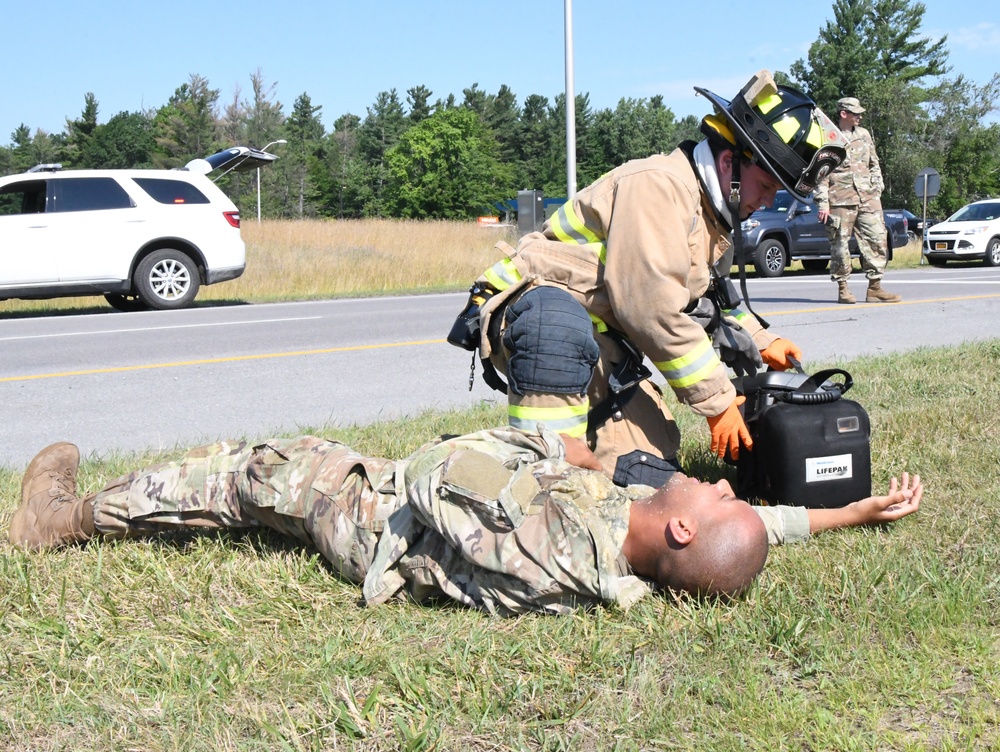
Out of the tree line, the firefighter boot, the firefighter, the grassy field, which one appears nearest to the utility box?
the grassy field

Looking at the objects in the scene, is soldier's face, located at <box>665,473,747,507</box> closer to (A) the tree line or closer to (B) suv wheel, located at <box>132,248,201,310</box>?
(B) suv wheel, located at <box>132,248,201,310</box>

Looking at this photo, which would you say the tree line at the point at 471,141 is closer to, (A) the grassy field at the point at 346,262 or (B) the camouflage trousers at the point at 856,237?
(A) the grassy field at the point at 346,262

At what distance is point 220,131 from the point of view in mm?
63781

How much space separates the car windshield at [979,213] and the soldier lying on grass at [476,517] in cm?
2084

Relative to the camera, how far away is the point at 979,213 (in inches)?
872

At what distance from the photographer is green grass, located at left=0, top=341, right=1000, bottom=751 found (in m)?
2.37

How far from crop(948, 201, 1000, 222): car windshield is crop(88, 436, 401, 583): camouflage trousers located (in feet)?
71.1

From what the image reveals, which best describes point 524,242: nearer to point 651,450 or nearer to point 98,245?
point 651,450

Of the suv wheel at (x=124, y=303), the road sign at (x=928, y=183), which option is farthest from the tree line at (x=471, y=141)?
the suv wheel at (x=124, y=303)

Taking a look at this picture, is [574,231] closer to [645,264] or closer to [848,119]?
[645,264]

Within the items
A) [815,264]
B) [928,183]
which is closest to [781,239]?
[815,264]

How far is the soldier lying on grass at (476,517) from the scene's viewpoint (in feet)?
9.16

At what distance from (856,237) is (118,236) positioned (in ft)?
30.3

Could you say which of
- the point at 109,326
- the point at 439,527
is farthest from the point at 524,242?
the point at 109,326
